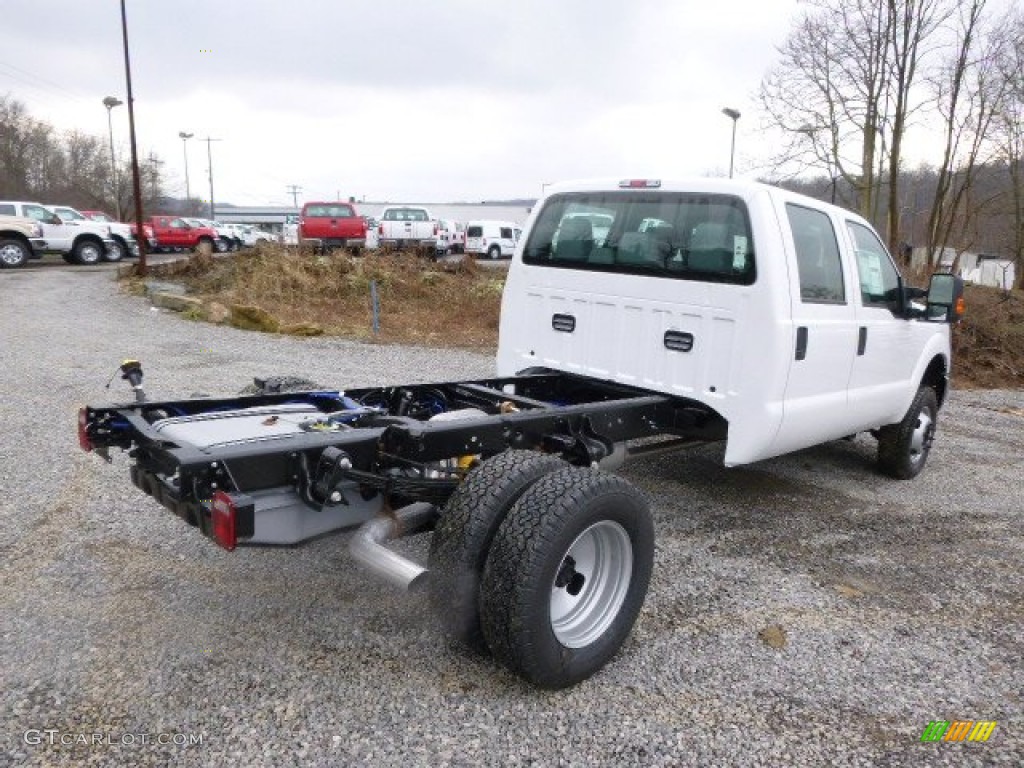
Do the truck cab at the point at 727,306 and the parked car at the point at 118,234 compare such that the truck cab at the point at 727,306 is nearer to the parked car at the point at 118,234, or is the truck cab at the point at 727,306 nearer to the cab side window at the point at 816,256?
the cab side window at the point at 816,256

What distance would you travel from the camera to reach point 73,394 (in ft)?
25.9

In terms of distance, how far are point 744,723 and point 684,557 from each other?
153 centimetres

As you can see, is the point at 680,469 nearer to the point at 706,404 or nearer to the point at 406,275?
the point at 706,404

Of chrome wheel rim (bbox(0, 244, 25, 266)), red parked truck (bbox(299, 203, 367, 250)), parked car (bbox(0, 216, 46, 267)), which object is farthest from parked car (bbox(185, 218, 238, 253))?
chrome wheel rim (bbox(0, 244, 25, 266))

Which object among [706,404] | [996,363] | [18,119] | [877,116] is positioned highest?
[18,119]

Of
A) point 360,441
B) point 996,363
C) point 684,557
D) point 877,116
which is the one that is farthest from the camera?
point 877,116

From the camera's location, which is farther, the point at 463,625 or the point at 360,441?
the point at 360,441

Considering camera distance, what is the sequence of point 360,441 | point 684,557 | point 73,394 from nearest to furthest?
point 360,441 < point 684,557 < point 73,394

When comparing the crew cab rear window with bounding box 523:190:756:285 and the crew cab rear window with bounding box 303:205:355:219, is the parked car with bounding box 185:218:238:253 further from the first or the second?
the crew cab rear window with bounding box 523:190:756:285

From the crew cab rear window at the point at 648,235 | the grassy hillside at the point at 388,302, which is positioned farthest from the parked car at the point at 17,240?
the crew cab rear window at the point at 648,235

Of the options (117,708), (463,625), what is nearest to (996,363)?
(463,625)

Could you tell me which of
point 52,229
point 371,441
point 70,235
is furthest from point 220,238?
point 371,441

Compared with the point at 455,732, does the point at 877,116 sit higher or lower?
higher

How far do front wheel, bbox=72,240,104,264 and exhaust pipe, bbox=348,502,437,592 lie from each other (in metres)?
25.3
